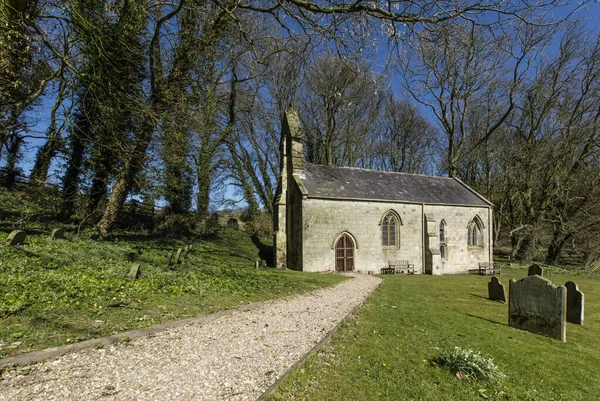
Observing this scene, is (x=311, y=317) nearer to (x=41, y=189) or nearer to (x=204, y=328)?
(x=204, y=328)

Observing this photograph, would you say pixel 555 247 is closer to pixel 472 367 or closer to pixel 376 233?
pixel 376 233

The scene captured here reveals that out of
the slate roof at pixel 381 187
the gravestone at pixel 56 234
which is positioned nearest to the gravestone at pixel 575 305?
the slate roof at pixel 381 187

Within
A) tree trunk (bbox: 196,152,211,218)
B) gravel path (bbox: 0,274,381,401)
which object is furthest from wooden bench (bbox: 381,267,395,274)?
gravel path (bbox: 0,274,381,401)

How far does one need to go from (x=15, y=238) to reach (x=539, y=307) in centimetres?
1498

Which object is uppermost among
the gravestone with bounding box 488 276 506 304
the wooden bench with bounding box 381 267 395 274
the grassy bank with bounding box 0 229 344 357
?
the grassy bank with bounding box 0 229 344 357

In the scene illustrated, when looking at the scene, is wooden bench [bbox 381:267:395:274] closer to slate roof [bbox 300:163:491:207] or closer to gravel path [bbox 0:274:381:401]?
slate roof [bbox 300:163:491:207]

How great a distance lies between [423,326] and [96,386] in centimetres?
658

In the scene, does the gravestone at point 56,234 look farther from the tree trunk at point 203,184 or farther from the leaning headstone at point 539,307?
the leaning headstone at point 539,307

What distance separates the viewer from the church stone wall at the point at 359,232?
63.9ft

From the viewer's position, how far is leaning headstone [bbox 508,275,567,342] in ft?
24.9

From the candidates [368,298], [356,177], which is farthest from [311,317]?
[356,177]

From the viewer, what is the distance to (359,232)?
20641 millimetres

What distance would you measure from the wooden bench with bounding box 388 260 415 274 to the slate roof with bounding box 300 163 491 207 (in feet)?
14.7

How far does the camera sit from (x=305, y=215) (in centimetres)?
1938
